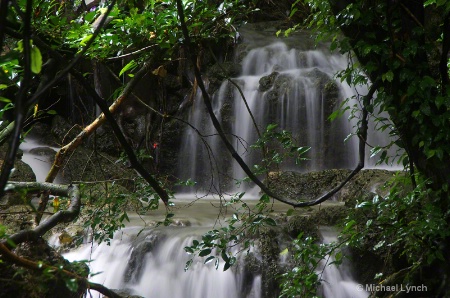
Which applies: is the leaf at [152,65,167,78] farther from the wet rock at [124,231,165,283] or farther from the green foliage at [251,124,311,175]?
the wet rock at [124,231,165,283]

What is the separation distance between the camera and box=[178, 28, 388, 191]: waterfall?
10398mm

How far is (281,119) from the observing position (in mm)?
10672

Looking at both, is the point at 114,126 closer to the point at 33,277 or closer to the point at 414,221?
the point at 33,277

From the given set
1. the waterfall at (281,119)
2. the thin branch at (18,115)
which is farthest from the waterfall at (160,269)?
the waterfall at (281,119)

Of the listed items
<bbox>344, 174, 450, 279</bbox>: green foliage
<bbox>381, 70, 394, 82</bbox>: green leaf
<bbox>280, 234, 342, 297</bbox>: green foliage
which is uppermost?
<bbox>381, 70, 394, 82</bbox>: green leaf

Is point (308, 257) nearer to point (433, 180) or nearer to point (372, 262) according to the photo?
point (433, 180)

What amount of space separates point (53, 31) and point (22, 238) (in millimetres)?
1092

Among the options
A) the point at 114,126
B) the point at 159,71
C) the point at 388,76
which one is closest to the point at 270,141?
the point at 388,76

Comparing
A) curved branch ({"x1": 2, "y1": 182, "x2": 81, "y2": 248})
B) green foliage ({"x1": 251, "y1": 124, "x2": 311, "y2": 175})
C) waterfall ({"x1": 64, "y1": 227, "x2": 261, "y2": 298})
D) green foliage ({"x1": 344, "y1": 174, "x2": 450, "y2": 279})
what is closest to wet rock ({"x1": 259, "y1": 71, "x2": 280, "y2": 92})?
waterfall ({"x1": 64, "y1": 227, "x2": 261, "y2": 298})

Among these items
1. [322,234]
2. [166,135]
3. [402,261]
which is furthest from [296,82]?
[402,261]

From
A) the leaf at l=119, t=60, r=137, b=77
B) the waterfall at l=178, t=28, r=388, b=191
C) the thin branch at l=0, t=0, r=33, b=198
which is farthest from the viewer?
the waterfall at l=178, t=28, r=388, b=191

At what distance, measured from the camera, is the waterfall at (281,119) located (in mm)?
10398

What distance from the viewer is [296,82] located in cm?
1086

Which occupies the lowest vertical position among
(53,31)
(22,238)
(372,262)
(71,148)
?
(372,262)
